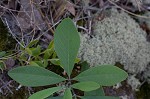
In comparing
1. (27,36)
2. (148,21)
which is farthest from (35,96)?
(148,21)

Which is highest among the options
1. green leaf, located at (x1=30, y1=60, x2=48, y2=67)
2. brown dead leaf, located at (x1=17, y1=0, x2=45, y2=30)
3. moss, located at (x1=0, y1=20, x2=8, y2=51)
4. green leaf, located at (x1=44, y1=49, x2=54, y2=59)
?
brown dead leaf, located at (x1=17, y1=0, x2=45, y2=30)

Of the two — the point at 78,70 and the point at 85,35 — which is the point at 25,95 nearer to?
the point at 78,70

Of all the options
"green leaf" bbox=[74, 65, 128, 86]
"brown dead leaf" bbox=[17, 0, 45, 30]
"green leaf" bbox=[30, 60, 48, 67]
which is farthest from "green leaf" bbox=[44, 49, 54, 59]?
"green leaf" bbox=[74, 65, 128, 86]

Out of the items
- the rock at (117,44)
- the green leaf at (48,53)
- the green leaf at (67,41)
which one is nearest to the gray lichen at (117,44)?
the rock at (117,44)

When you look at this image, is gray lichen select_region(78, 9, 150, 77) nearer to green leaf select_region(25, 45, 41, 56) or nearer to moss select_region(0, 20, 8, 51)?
green leaf select_region(25, 45, 41, 56)

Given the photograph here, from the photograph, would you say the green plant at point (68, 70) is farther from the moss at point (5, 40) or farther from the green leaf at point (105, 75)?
the moss at point (5, 40)

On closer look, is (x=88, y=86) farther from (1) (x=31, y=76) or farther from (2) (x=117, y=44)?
(2) (x=117, y=44)
